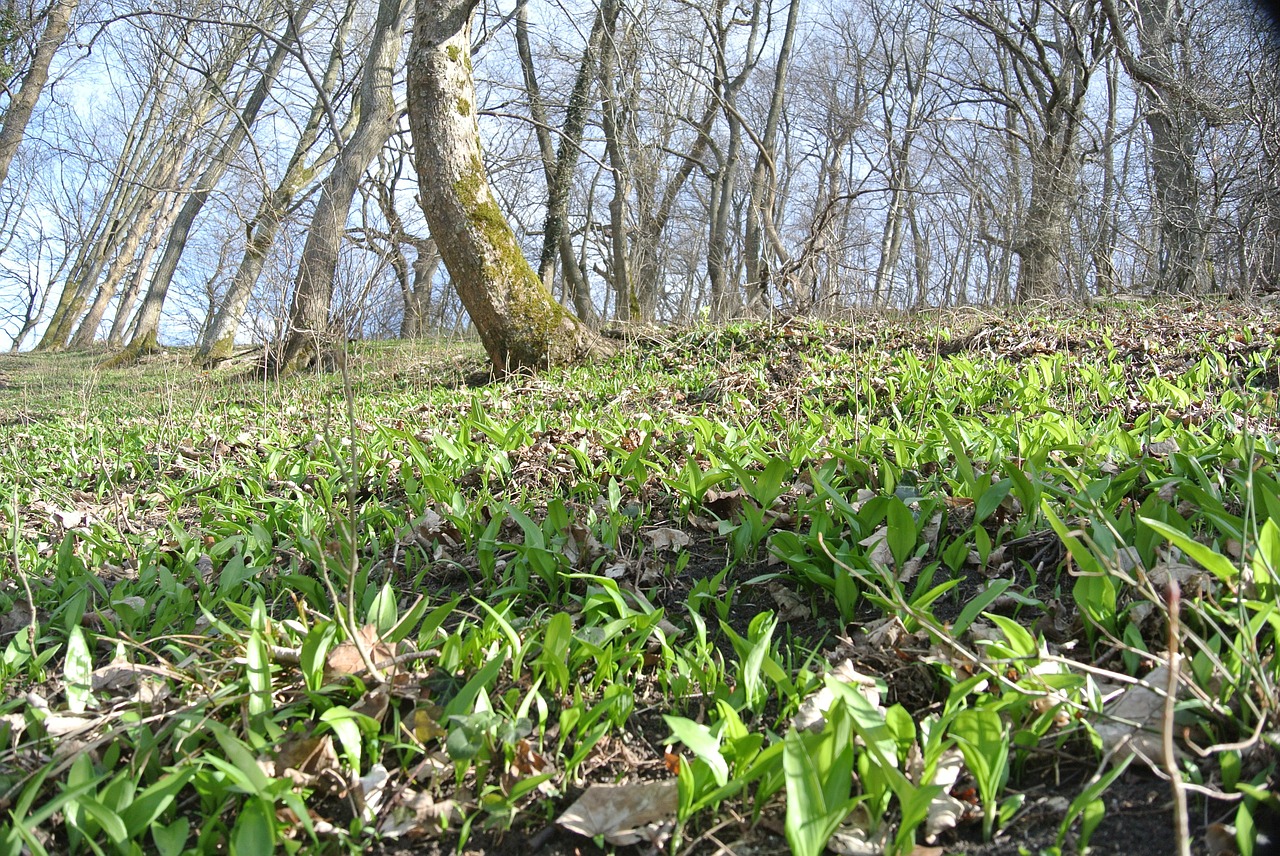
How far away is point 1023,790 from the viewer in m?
1.39

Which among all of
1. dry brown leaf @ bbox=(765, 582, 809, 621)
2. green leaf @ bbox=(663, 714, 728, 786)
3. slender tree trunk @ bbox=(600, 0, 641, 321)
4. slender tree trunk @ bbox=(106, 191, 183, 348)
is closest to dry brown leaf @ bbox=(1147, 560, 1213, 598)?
dry brown leaf @ bbox=(765, 582, 809, 621)

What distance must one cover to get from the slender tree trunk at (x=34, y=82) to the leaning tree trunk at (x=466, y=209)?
24.3 ft

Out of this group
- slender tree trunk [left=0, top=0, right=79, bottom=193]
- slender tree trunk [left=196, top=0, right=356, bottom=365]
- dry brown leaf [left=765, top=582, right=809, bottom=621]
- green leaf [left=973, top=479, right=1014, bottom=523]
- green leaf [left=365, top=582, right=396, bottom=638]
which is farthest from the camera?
slender tree trunk [left=0, top=0, right=79, bottom=193]

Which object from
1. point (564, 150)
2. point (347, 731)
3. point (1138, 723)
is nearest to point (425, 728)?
point (347, 731)

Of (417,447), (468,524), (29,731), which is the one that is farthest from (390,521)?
(29,731)

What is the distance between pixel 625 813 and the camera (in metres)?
1.42

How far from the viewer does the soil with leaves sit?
4.42 feet

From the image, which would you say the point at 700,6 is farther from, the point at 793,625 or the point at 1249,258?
the point at 793,625

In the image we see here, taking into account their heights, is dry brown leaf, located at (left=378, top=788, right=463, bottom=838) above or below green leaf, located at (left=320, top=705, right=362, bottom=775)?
below

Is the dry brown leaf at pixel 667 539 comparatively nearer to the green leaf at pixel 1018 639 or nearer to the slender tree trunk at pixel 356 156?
the green leaf at pixel 1018 639

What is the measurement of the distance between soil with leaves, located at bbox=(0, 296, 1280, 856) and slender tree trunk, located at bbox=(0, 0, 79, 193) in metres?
9.93

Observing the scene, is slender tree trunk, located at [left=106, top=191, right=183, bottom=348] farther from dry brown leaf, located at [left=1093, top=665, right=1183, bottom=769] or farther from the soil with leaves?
dry brown leaf, located at [left=1093, top=665, right=1183, bottom=769]

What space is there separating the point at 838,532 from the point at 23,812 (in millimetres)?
2013

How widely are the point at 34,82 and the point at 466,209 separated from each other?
8357 mm
